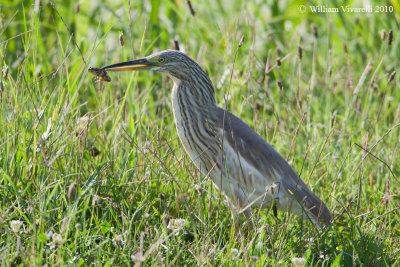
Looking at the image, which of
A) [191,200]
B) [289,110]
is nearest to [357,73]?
[289,110]

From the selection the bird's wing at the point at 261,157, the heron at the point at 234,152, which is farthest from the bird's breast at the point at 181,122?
the bird's wing at the point at 261,157

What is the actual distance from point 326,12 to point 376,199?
2153mm

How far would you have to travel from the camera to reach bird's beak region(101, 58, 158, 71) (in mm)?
3432


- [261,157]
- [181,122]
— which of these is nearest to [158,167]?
[181,122]

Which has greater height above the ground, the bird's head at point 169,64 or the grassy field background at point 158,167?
the bird's head at point 169,64

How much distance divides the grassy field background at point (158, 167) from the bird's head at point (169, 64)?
108 millimetres

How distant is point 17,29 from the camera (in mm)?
5270

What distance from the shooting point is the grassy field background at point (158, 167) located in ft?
8.80

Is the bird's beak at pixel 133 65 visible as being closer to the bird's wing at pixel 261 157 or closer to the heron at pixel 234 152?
the heron at pixel 234 152

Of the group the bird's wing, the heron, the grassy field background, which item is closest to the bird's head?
the heron

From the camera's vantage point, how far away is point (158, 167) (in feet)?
11.4

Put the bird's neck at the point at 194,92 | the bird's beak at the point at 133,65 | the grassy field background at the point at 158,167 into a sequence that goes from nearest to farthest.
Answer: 1. the grassy field background at the point at 158,167
2. the bird's beak at the point at 133,65
3. the bird's neck at the point at 194,92

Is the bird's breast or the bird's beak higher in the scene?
the bird's beak

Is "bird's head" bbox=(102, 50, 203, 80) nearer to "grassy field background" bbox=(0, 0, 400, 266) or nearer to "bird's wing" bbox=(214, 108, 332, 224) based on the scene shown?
"grassy field background" bbox=(0, 0, 400, 266)
